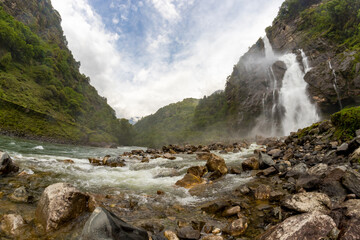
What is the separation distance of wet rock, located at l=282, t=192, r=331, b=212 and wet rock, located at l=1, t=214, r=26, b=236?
5527 mm

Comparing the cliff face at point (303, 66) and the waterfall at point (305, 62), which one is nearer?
the cliff face at point (303, 66)

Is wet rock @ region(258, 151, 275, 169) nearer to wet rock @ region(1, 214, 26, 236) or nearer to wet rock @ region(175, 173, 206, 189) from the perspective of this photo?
Result: wet rock @ region(175, 173, 206, 189)

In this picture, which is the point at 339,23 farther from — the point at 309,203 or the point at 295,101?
the point at 309,203

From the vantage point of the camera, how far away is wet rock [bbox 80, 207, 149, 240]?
2.51m

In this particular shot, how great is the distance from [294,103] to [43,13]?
141 metres

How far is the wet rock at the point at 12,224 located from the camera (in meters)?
3.23

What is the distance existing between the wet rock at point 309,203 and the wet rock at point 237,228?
1.11 meters

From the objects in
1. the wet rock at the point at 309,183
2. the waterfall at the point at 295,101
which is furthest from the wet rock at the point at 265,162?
the waterfall at the point at 295,101

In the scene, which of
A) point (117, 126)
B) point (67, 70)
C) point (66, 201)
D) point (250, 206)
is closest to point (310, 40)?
point (250, 206)

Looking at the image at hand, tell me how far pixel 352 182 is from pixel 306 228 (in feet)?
8.55

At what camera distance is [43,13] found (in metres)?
106

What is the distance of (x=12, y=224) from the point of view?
3375mm

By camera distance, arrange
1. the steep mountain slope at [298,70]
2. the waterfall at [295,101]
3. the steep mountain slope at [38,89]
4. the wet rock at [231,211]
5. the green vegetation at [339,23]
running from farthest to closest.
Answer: the steep mountain slope at [38,89]
the green vegetation at [339,23]
the waterfall at [295,101]
the steep mountain slope at [298,70]
the wet rock at [231,211]

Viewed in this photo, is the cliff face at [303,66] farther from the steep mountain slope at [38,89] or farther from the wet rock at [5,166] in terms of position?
A: the steep mountain slope at [38,89]
